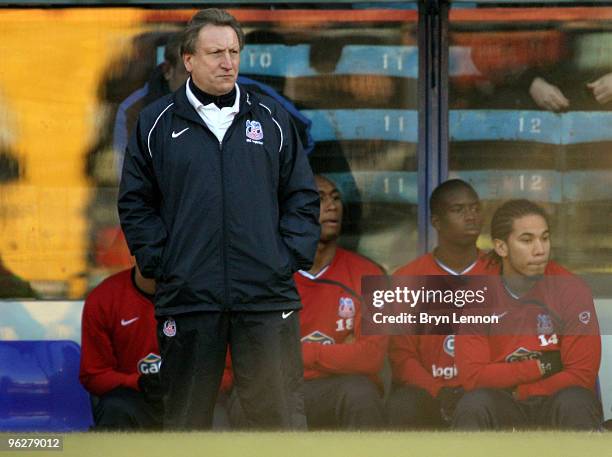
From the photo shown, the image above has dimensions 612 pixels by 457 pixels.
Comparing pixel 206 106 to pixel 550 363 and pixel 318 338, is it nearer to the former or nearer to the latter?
pixel 318 338

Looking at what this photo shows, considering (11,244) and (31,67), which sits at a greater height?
(31,67)

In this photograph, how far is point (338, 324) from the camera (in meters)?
5.68

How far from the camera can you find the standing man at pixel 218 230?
4.97 meters

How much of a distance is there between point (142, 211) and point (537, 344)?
1703mm

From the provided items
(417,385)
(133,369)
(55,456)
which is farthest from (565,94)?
(55,456)

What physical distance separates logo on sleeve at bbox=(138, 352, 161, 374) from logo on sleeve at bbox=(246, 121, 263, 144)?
112 centimetres

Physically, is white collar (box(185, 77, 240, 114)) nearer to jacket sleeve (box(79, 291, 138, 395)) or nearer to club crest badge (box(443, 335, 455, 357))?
jacket sleeve (box(79, 291, 138, 395))

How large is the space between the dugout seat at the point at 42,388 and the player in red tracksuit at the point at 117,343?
2.0 inches

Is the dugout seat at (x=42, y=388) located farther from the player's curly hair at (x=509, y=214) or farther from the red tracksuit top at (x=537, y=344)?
the player's curly hair at (x=509, y=214)

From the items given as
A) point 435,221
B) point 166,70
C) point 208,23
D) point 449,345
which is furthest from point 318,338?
point 208,23

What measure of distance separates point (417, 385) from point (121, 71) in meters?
1.72

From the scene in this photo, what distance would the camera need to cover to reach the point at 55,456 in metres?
5.23

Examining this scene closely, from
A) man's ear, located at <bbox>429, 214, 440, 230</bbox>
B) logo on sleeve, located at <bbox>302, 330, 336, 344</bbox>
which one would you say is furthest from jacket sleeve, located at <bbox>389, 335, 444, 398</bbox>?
man's ear, located at <bbox>429, 214, 440, 230</bbox>

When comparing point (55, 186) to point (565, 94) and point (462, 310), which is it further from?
point (565, 94)
